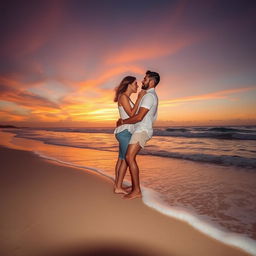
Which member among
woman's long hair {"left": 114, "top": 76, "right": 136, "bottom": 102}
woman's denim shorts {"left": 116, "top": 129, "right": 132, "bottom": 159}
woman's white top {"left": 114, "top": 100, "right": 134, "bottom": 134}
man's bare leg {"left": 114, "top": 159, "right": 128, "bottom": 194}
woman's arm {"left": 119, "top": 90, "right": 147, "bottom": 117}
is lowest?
man's bare leg {"left": 114, "top": 159, "right": 128, "bottom": 194}

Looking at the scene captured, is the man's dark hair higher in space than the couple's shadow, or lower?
higher

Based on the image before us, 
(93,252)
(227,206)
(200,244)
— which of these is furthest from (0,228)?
(227,206)

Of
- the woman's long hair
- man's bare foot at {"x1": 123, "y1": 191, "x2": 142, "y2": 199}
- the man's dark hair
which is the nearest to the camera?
man's bare foot at {"x1": 123, "y1": 191, "x2": 142, "y2": 199}

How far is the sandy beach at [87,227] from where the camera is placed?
2285mm

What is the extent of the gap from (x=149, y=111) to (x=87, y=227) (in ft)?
7.14

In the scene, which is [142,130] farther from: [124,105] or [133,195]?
[133,195]

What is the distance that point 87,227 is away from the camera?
273cm

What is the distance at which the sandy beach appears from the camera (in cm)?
229

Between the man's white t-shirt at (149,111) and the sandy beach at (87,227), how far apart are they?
51.5 inches

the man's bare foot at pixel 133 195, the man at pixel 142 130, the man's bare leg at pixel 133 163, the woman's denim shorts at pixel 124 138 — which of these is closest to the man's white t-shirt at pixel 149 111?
the man at pixel 142 130

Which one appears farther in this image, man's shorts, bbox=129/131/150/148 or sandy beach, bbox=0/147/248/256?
man's shorts, bbox=129/131/150/148

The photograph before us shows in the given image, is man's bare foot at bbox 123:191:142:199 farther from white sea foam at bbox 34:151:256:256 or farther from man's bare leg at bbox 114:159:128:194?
man's bare leg at bbox 114:159:128:194

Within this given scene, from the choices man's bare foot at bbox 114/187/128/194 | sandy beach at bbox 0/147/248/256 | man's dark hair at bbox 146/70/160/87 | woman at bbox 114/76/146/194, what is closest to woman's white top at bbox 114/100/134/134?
woman at bbox 114/76/146/194

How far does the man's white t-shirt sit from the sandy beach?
4.29 ft
